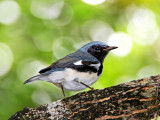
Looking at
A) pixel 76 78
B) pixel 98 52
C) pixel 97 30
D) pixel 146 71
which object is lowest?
pixel 76 78

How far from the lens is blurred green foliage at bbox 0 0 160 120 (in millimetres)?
7547

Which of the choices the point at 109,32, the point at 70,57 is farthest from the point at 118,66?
the point at 70,57

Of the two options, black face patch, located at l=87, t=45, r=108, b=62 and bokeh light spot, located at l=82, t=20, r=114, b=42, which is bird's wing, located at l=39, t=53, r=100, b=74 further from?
bokeh light spot, located at l=82, t=20, r=114, b=42

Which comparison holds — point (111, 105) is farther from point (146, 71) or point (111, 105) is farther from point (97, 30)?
point (97, 30)

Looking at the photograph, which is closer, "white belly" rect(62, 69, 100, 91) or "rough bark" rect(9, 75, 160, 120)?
"rough bark" rect(9, 75, 160, 120)

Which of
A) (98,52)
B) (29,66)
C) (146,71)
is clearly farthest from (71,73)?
(146,71)

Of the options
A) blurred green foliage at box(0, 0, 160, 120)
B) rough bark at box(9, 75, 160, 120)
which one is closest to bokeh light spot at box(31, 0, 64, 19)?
blurred green foliage at box(0, 0, 160, 120)

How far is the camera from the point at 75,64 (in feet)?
16.6

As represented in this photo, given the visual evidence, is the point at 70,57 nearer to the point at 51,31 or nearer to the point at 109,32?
the point at 51,31

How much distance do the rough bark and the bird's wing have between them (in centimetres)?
81

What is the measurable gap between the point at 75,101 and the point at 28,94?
300 cm

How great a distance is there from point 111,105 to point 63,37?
4738 mm

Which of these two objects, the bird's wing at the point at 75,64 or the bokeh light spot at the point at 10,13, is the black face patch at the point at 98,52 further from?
the bokeh light spot at the point at 10,13

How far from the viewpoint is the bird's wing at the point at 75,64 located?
501 centimetres
